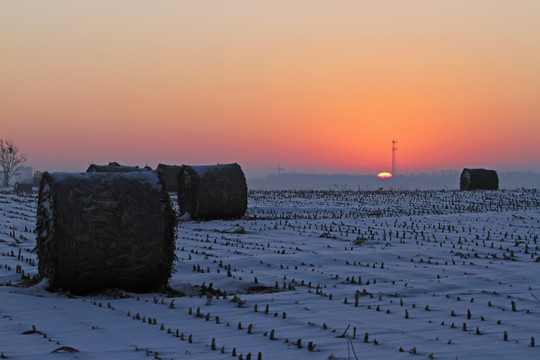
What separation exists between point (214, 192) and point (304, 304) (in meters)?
12.9

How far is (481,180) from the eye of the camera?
1471 inches

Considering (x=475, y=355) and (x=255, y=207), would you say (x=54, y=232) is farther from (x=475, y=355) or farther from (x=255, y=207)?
(x=255, y=207)

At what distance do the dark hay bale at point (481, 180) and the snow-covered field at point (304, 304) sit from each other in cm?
2328

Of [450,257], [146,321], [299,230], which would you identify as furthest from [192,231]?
[146,321]

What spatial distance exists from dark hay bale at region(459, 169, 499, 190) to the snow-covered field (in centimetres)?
2328

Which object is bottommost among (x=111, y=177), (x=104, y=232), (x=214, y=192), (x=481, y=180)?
(x=104, y=232)

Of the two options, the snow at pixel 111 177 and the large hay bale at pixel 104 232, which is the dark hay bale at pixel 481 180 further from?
the large hay bale at pixel 104 232

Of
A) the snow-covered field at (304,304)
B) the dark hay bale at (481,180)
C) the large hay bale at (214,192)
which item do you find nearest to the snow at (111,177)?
the snow-covered field at (304,304)

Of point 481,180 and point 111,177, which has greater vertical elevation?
point 481,180

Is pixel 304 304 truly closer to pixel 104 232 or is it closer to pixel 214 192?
pixel 104 232

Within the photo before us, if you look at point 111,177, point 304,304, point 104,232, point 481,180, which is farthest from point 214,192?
point 481,180

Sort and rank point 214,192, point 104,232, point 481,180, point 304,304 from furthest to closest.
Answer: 1. point 481,180
2. point 214,192
3. point 104,232
4. point 304,304

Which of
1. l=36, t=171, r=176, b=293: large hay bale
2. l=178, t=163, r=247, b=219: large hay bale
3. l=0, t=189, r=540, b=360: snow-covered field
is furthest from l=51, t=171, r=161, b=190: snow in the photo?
l=178, t=163, r=247, b=219: large hay bale

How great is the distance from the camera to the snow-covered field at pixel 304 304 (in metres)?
5.52
